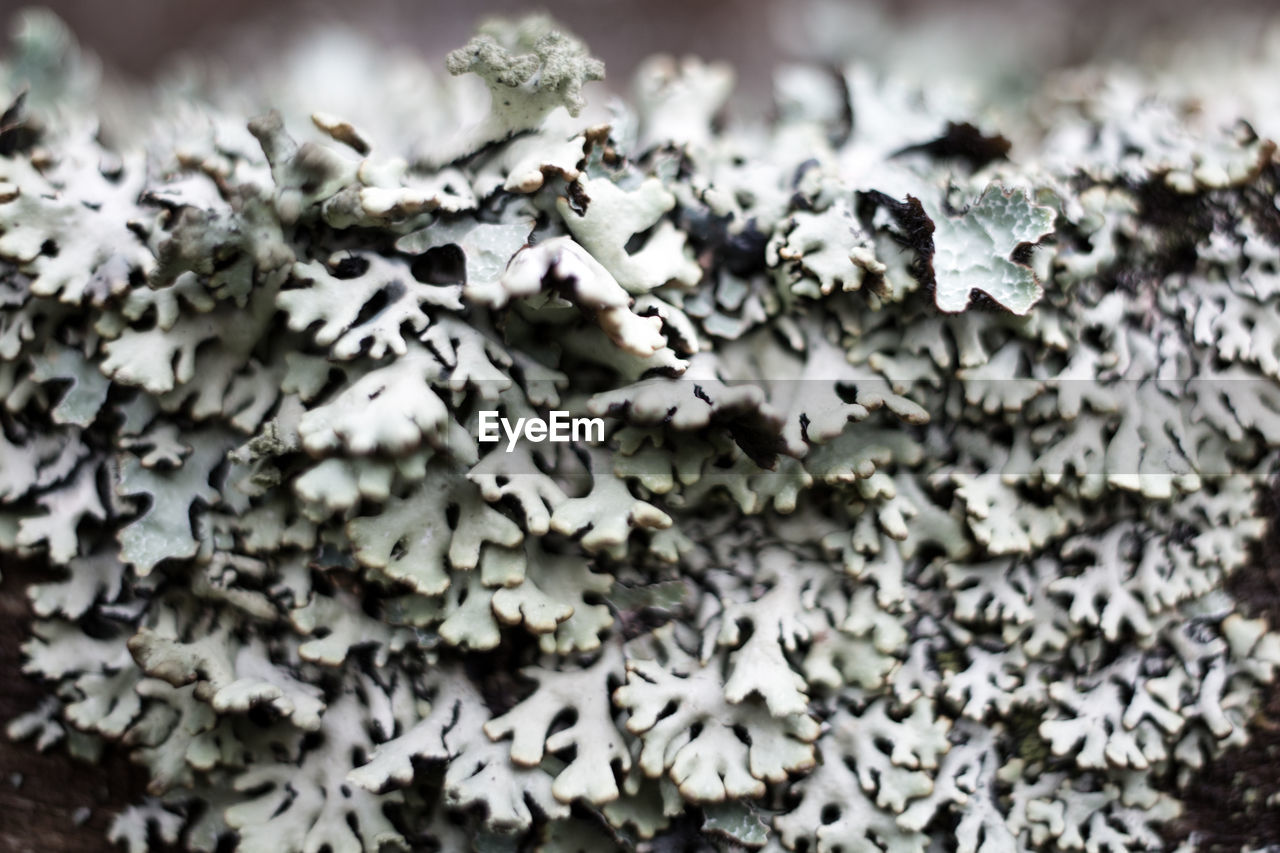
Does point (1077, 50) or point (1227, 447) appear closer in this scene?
point (1227, 447)

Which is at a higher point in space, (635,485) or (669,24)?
(669,24)

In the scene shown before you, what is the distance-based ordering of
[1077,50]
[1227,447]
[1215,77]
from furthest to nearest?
[1077,50] < [1215,77] < [1227,447]

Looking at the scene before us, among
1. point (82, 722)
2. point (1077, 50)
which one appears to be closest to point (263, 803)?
point (82, 722)

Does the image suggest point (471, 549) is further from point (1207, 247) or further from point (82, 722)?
point (1207, 247)
